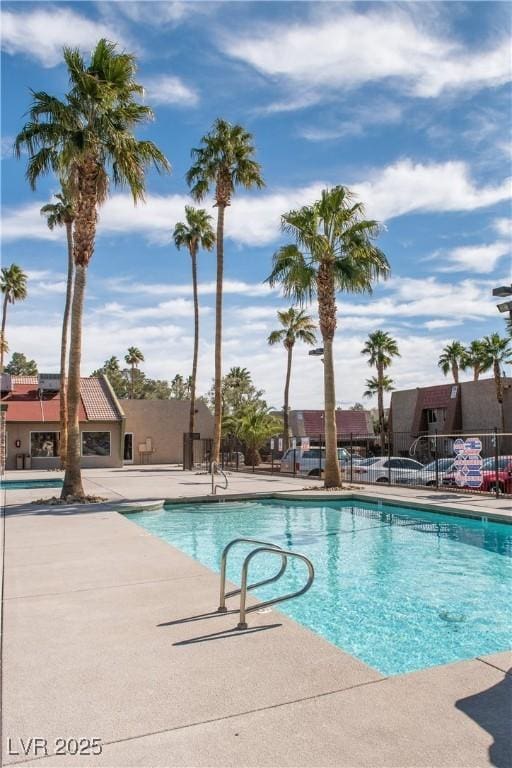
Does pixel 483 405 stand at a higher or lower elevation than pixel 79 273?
lower

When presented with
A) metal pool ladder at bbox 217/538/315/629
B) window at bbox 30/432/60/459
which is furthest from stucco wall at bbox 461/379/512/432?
metal pool ladder at bbox 217/538/315/629

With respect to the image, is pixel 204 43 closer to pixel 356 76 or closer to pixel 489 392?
pixel 356 76

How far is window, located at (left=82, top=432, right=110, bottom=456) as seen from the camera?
37531 mm

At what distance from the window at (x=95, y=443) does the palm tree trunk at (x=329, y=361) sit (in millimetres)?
21092

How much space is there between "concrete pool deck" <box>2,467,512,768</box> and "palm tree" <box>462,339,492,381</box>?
4035 cm

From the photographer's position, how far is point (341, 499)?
18.0 m

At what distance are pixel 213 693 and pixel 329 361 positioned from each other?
16712 mm

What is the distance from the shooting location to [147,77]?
1742 cm

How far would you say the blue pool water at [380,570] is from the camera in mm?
6527

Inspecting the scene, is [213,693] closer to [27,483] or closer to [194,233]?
[27,483]

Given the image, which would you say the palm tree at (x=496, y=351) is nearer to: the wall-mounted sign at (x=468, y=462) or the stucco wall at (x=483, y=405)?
the stucco wall at (x=483, y=405)

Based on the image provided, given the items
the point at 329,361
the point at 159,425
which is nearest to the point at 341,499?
the point at 329,361

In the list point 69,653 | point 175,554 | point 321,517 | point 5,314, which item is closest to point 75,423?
point 321,517

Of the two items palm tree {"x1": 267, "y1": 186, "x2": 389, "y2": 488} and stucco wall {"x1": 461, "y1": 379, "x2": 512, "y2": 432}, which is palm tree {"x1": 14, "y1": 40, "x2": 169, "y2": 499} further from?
stucco wall {"x1": 461, "y1": 379, "x2": 512, "y2": 432}
